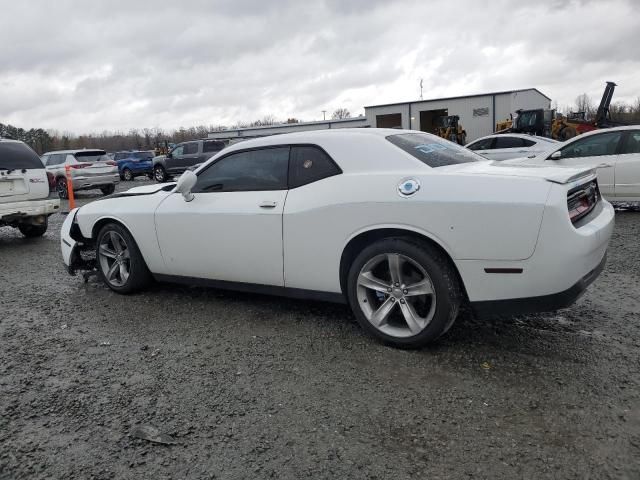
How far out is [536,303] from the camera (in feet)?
10.0

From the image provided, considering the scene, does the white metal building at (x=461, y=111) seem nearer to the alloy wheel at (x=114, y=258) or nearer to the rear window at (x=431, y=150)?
the alloy wheel at (x=114, y=258)

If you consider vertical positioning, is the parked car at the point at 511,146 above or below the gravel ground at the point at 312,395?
above

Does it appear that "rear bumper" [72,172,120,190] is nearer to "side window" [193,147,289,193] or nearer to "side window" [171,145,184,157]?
"side window" [171,145,184,157]

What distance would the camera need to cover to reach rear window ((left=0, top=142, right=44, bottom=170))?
8180mm

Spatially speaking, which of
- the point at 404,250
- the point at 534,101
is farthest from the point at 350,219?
the point at 534,101

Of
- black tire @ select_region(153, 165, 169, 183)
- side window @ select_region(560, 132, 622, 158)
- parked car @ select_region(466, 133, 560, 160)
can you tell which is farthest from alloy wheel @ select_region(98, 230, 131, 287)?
black tire @ select_region(153, 165, 169, 183)

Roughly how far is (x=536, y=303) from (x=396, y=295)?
0.87 metres

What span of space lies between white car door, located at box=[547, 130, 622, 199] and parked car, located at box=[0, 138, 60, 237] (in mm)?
8821

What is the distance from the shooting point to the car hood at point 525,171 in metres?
3.10

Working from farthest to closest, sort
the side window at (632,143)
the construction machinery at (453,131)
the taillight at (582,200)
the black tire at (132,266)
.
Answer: the construction machinery at (453,131) → the side window at (632,143) → the black tire at (132,266) → the taillight at (582,200)

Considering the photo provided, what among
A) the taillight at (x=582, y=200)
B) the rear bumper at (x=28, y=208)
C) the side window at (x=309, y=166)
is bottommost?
the rear bumper at (x=28, y=208)

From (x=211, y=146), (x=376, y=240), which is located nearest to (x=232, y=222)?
(x=376, y=240)

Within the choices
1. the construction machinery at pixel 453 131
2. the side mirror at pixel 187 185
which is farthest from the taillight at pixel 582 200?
the construction machinery at pixel 453 131

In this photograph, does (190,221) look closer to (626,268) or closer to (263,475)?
(263,475)
